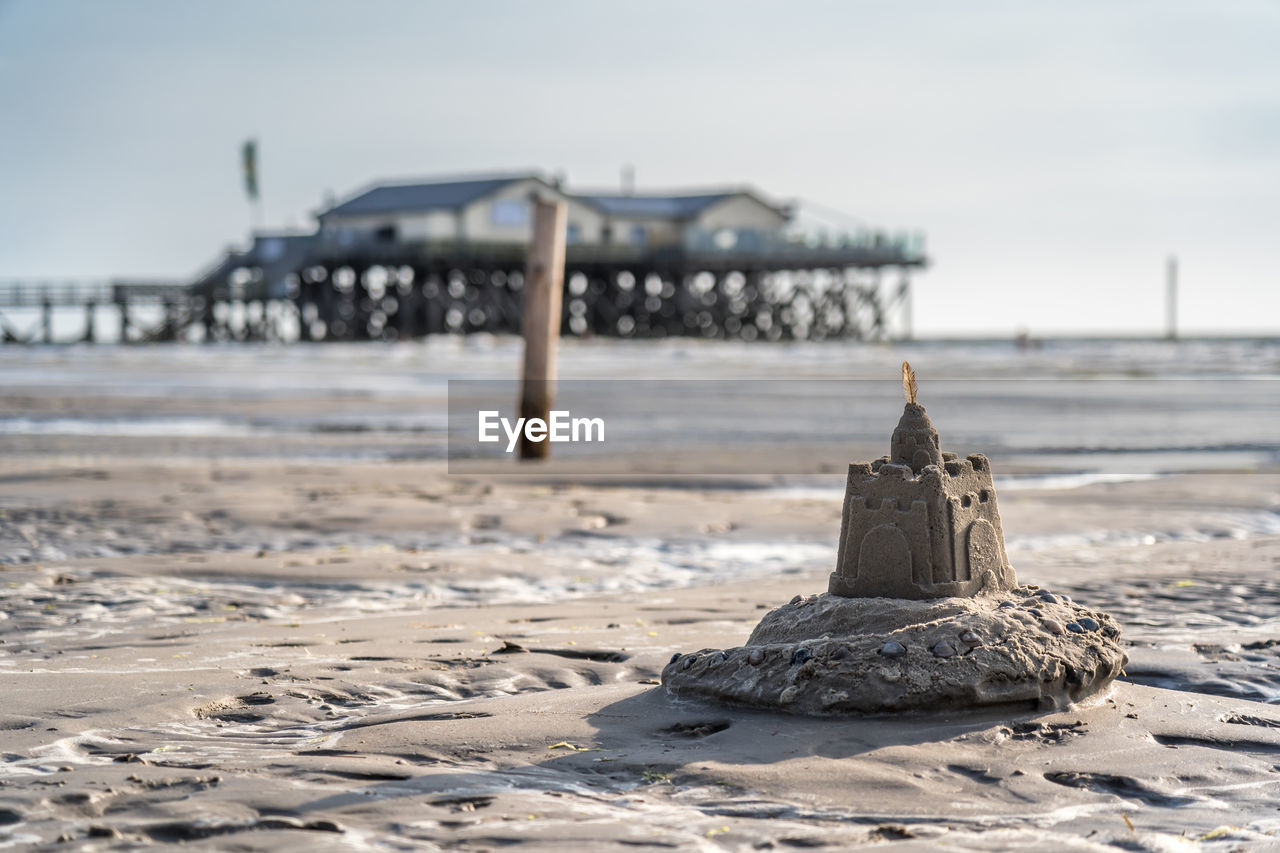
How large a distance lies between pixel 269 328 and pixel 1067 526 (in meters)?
50.6

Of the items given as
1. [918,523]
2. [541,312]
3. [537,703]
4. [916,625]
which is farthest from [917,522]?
[541,312]

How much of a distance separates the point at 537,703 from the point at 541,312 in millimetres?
10049

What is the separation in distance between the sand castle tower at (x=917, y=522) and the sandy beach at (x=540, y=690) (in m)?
0.55

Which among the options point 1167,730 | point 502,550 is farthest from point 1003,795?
point 502,550

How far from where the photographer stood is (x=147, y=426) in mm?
19031

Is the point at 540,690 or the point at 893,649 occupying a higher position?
the point at 893,649

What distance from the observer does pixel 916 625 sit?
4848 mm

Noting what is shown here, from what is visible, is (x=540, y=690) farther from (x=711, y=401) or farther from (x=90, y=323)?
(x=90, y=323)

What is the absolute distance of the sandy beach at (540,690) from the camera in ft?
12.2

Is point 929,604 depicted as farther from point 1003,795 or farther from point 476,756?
point 476,756

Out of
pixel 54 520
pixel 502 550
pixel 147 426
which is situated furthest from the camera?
pixel 147 426

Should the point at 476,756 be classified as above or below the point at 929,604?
below

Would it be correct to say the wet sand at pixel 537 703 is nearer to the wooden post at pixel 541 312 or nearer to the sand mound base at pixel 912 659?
the sand mound base at pixel 912 659

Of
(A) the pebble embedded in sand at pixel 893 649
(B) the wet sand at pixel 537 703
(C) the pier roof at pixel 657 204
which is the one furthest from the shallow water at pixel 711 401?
(C) the pier roof at pixel 657 204
